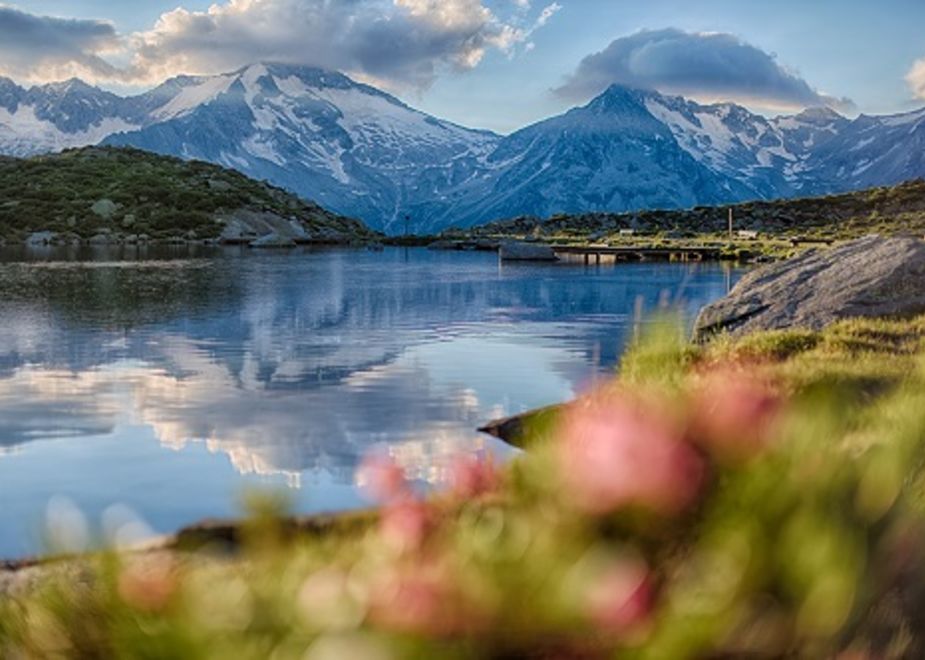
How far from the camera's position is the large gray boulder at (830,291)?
55.0 feet

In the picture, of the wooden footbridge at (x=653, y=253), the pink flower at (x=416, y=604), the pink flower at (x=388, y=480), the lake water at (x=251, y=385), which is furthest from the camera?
the wooden footbridge at (x=653, y=253)

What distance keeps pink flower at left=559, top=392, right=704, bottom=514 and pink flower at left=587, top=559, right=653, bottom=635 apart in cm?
78

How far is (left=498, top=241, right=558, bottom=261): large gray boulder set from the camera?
210ft

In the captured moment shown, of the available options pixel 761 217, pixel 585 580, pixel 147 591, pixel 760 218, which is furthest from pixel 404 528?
pixel 761 217

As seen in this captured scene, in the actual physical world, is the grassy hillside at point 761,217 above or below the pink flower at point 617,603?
above

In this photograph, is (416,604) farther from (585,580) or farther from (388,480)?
(388,480)

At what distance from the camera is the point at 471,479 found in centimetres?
545

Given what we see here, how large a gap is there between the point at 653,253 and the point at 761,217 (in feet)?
207

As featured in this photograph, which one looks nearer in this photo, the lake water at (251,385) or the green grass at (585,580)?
the green grass at (585,580)

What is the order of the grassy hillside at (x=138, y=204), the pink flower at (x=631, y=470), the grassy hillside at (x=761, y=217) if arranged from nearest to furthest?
the pink flower at (x=631, y=470) → the grassy hillside at (x=761, y=217) → the grassy hillside at (x=138, y=204)

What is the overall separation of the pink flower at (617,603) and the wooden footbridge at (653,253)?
59839 mm

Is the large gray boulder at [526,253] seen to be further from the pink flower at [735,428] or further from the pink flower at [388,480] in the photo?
the pink flower at [388,480]

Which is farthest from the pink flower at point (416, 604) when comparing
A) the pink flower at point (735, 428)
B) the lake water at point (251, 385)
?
the pink flower at point (735, 428)

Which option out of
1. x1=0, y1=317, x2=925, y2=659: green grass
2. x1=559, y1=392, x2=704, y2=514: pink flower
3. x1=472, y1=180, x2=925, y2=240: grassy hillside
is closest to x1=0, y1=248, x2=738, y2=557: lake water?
x1=0, y1=317, x2=925, y2=659: green grass
